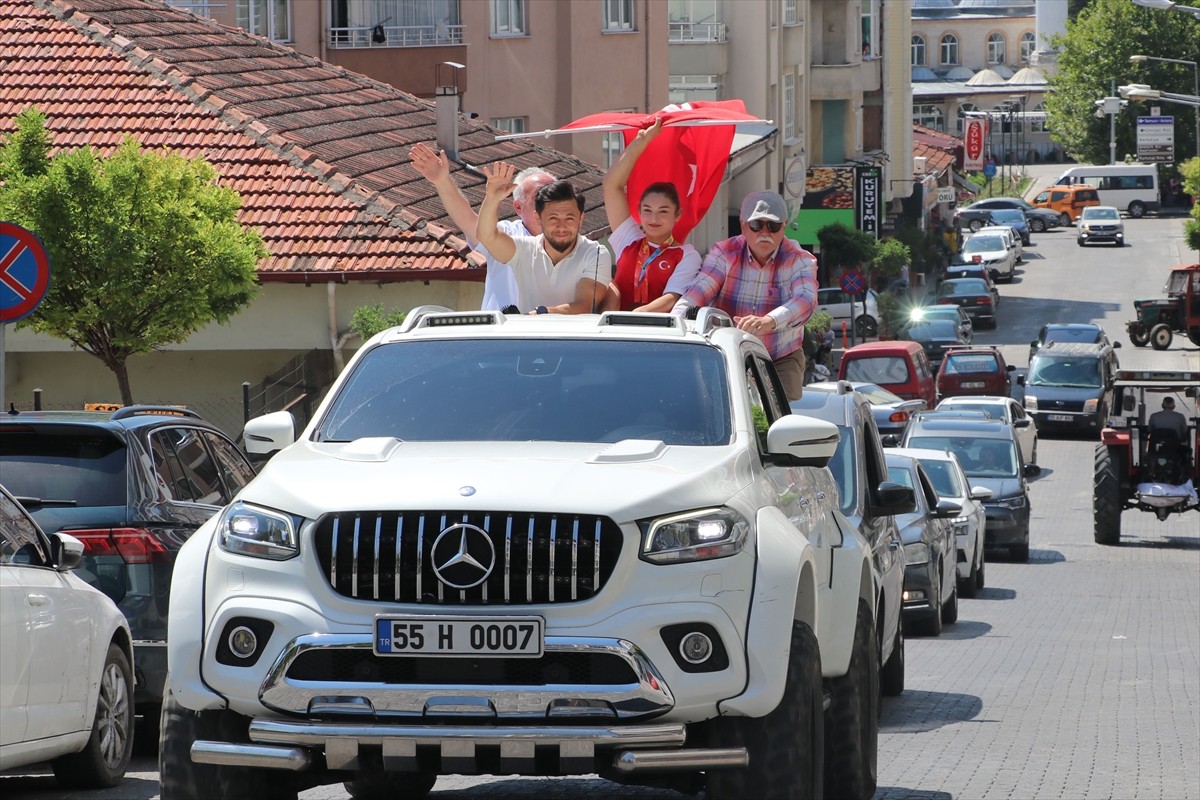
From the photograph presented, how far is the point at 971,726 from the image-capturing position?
1179 cm

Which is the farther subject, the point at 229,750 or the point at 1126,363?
the point at 1126,363

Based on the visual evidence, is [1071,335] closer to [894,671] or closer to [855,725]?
[894,671]

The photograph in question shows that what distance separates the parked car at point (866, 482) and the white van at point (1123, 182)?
90.6m

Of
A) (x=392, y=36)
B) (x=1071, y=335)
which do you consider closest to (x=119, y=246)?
(x=392, y=36)

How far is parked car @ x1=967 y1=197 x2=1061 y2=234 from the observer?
96562 millimetres

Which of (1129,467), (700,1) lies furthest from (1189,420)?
(700,1)

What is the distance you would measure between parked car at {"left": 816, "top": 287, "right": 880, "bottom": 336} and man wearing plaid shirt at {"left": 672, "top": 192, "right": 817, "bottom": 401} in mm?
45927

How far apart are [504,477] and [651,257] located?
3.75 metres

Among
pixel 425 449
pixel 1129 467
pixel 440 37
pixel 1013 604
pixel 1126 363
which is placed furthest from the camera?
pixel 1126 363

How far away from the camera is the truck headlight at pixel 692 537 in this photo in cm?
604

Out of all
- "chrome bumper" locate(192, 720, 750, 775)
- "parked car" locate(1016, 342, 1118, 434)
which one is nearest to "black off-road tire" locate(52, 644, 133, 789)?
"chrome bumper" locate(192, 720, 750, 775)

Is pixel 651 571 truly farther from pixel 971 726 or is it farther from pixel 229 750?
pixel 971 726

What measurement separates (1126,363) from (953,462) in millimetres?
32661

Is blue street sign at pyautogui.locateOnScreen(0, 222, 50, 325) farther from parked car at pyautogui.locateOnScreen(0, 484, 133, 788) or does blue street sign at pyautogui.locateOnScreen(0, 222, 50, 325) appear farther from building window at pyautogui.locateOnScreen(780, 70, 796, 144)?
building window at pyautogui.locateOnScreen(780, 70, 796, 144)
